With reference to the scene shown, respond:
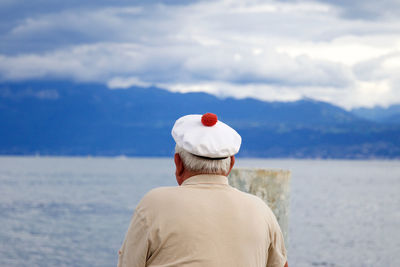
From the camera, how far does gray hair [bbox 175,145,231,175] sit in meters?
2.71

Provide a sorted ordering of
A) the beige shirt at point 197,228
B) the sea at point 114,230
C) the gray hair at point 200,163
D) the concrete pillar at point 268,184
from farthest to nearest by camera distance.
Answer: the sea at point 114,230 → the concrete pillar at point 268,184 → the gray hair at point 200,163 → the beige shirt at point 197,228

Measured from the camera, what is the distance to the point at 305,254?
31.5m

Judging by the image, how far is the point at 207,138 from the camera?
266 cm

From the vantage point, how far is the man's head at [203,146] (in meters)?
2.65

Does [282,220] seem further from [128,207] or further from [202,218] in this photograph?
[128,207]

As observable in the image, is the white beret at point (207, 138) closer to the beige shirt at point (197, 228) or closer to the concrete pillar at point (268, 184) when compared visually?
the beige shirt at point (197, 228)

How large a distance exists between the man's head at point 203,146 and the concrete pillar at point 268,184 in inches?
135

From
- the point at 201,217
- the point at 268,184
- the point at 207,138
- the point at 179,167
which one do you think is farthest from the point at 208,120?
the point at 268,184

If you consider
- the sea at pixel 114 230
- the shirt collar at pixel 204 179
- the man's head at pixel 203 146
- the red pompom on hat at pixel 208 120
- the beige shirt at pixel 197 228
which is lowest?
the sea at pixel 114 230

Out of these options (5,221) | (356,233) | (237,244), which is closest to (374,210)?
(356,233)

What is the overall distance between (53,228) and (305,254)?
776 inches

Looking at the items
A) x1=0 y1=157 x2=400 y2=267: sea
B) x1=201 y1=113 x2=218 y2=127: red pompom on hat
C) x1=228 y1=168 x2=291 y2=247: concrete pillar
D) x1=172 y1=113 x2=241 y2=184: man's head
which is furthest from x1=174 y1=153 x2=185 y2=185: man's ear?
x1=0 y1=157 x2=400 y2=267: sea

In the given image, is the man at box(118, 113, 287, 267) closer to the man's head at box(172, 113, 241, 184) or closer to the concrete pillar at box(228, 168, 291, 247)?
the man's head at box(172, 113, 241, 184)

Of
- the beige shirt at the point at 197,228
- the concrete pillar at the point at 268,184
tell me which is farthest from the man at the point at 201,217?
the concrete pillar at the point at 268,184
